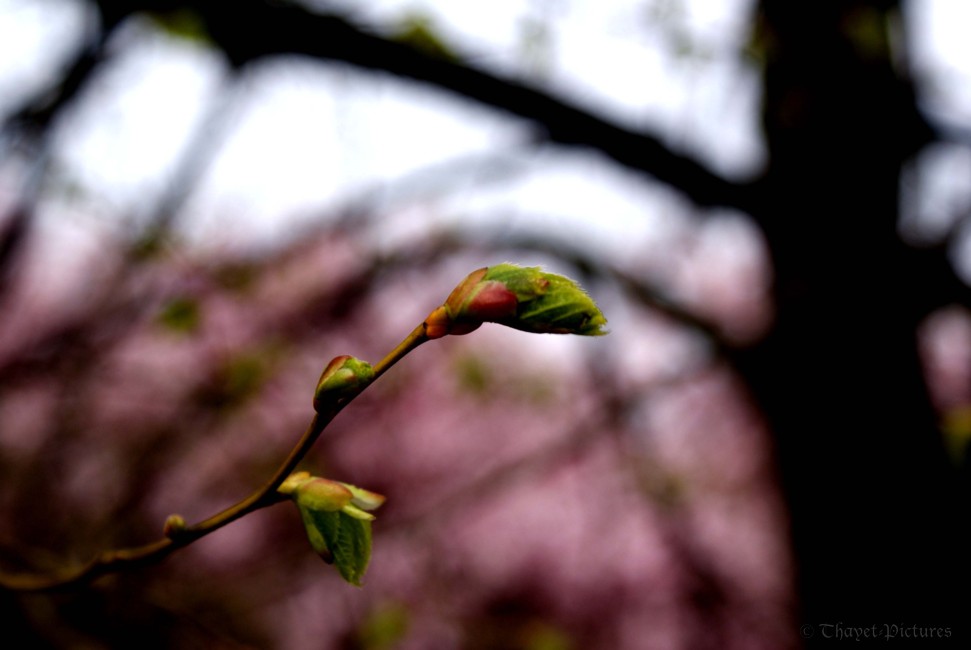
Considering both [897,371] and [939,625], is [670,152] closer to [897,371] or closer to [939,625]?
[897,371]

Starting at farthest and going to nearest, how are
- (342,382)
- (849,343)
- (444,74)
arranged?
(849,343) < (444,74) < (342,382)

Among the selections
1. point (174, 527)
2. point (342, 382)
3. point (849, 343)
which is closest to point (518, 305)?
point (342, 382)

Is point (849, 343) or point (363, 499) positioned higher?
point (363, 499)

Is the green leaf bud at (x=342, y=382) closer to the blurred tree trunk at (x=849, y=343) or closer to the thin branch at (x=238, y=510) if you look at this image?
the thin branch at (x=238, y=510)

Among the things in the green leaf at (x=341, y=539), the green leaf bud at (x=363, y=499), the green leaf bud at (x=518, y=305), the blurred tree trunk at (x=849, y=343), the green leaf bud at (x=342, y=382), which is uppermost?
the green leaf bud at (x=518, y=305)

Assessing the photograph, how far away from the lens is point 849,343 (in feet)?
6.12

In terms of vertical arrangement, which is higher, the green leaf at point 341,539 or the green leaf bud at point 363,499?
the green leaf bud at point 363,499

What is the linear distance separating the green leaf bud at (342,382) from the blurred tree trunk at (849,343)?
1.66 m

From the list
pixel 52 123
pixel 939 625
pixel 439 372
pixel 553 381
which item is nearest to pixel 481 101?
pixel 52 123

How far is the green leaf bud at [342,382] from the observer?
47cm

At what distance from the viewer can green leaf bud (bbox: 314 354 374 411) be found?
0.47 metres

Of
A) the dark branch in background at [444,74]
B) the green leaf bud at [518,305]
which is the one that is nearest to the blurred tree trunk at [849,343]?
the dark branch in background at [444,74]

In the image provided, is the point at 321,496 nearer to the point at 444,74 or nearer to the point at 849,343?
the point at 444,74

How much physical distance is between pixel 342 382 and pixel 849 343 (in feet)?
5.59
